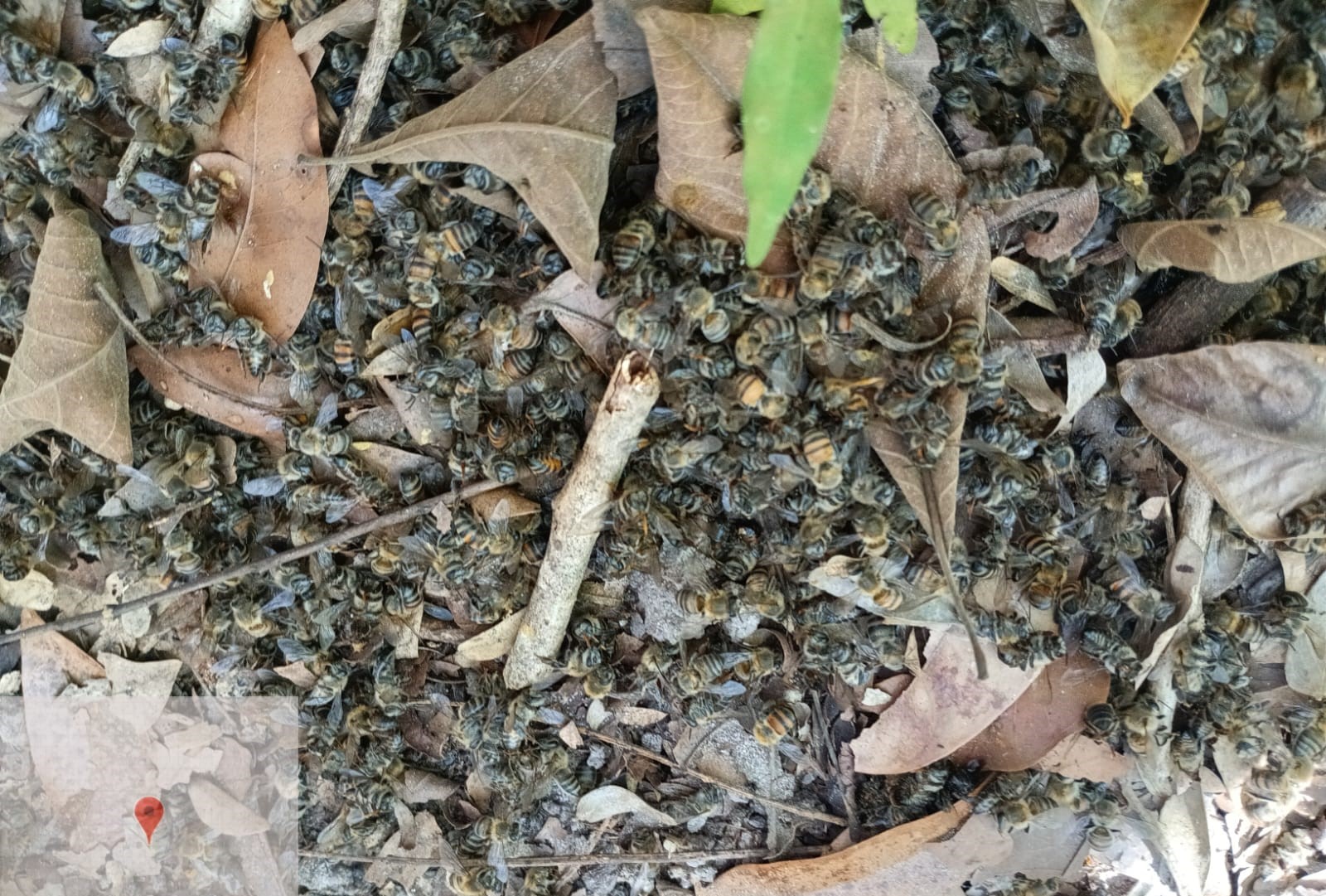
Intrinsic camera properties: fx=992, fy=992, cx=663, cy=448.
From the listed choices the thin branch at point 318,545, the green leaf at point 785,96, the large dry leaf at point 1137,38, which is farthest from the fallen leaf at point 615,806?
the large dry leaf at point 1137,38

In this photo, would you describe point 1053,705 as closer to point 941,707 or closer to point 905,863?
point 941,707

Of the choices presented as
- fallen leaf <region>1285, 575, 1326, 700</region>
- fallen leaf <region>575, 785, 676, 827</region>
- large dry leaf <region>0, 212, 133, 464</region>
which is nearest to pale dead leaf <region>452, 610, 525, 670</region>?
fallen leaf <region>575, 785, 676, 827</region>

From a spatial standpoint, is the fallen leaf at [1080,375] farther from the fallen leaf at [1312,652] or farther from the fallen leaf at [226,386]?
the fallen leaf at [226,386]

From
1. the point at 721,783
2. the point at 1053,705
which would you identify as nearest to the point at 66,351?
the point at 721,783

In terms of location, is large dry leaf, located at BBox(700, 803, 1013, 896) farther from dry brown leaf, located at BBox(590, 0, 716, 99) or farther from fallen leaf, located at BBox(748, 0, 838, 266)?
dry brown leaf, located at BBox(590, 0, 716, 99)

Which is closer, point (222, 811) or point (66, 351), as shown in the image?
point (66, 351)
